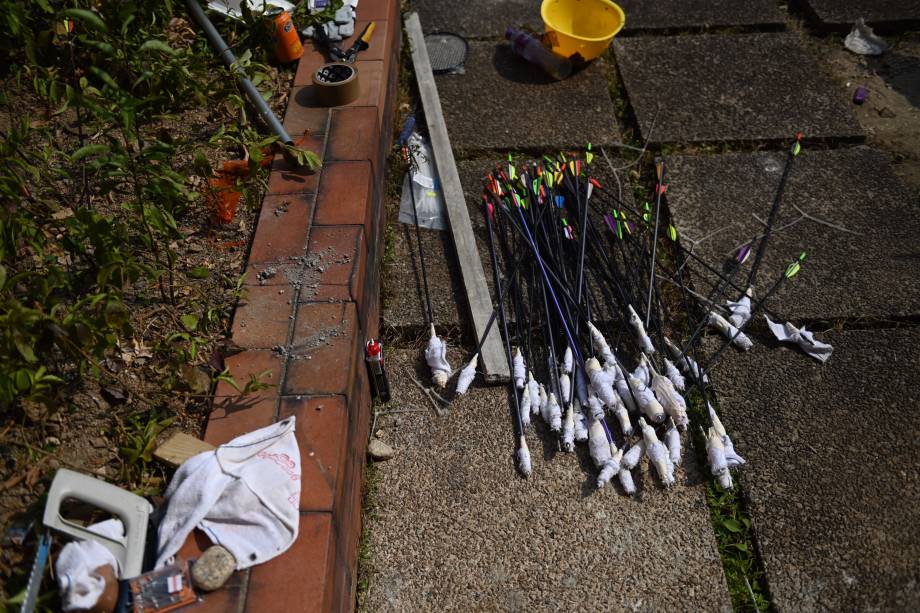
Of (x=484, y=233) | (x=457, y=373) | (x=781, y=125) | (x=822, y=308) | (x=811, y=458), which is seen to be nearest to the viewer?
(x=811, y=458)

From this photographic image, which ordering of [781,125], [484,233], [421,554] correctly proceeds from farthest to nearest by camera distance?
[781,125], [484,233], [421,554]

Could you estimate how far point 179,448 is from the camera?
2.04 m

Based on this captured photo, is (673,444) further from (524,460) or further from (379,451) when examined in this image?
(379,451)

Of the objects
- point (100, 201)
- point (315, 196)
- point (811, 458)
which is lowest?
point (811, 458)

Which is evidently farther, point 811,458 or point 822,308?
point 822,308

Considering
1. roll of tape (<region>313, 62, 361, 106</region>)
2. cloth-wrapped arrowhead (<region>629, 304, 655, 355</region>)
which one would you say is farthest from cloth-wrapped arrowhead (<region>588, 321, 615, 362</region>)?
roll of tape (<region>313, 62, 361, 106</region>)

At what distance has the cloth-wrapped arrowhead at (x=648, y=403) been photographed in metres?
2.53

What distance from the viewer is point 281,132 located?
296 cm

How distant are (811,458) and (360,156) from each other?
86.7 inches

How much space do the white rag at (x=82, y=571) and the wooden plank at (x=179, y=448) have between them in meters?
0.30

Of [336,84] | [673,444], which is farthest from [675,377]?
[336,84]

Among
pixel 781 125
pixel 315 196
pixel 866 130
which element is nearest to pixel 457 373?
pixel 315 196

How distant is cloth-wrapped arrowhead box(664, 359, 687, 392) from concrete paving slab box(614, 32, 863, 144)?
61.7 inches

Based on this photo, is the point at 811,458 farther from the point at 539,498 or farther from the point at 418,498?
the point at 418,498
